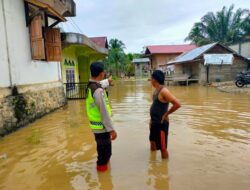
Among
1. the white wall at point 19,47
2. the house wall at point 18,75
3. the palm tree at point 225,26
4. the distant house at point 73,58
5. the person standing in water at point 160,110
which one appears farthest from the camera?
the palm tree at point 225,26

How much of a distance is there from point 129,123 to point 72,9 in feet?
28.8

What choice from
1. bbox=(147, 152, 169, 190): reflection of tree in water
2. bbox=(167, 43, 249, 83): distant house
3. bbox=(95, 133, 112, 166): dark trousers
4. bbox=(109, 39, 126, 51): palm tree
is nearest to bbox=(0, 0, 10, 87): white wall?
bbox=(95, 133, 112, 166): dark trousers

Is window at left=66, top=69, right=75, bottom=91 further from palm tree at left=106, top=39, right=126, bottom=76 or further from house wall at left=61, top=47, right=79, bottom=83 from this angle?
palm tree at left=106, top=39, right=126, bottom=76

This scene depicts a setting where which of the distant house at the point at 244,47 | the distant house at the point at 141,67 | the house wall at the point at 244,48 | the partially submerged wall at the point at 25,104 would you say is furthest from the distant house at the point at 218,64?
the distant house at the point at 141,67

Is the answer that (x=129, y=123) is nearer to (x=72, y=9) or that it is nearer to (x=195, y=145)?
(x=195, y=145)

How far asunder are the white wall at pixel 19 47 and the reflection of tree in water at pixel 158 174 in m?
4.55

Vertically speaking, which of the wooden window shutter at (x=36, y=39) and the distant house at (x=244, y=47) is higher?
the distant house at (x=244, y=47)

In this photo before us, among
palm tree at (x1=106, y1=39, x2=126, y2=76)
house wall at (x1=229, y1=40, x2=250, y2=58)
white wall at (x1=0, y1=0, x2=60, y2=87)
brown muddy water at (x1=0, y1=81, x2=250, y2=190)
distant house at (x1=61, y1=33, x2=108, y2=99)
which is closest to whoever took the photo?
brown muddy water at (x1=0, y1=81, x2=250, y2=190)

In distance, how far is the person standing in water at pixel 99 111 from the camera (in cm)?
330

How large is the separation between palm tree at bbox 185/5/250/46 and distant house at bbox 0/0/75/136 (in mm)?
29251

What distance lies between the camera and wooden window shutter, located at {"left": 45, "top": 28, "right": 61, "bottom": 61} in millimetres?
8953

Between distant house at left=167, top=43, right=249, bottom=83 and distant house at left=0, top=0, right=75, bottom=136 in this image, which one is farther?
distant house at left=167, top=43, right=249, bottom=83

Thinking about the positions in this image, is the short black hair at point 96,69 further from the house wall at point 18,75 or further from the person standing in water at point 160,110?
the house wall at point 18,75

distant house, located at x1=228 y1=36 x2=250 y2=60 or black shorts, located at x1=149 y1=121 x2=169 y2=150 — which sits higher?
distant house, located at x1=228 y1=36 x2=250 y2=60
